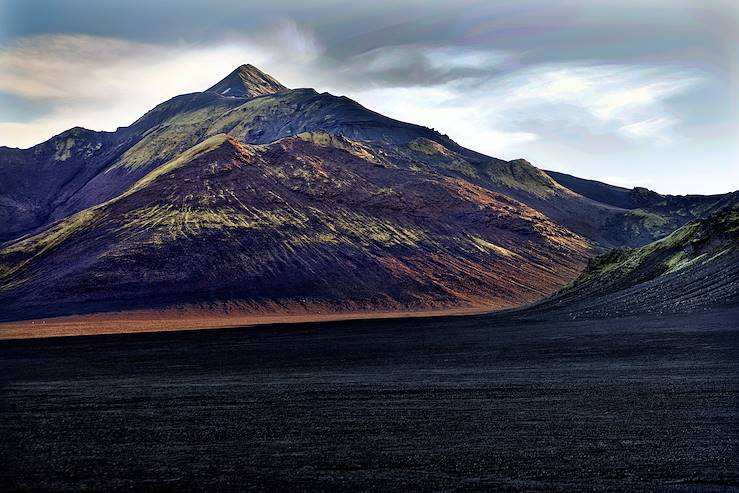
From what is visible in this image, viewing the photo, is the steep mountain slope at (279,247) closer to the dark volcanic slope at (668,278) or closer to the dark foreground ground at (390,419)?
the dark volcanic slope at (668,278)

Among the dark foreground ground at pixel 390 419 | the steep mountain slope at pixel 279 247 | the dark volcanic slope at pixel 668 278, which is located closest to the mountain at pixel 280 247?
the steep mountain slope at pixel 279 247

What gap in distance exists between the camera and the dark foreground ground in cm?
2325

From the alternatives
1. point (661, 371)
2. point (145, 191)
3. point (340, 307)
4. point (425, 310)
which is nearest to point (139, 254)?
point (145, 191)

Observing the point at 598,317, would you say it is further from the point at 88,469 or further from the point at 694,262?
the point at 88,469

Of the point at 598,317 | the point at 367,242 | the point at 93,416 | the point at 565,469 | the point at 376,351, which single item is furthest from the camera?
the point at 367,242

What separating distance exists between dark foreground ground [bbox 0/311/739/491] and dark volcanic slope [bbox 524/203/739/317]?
72.0ft

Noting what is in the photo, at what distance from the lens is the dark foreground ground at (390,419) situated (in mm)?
23250

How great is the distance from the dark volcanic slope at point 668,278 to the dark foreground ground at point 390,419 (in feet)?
72.0

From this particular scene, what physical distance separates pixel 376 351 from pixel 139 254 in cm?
10127

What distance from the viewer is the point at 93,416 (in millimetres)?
34219

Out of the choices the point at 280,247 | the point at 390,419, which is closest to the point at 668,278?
the point at 390,419

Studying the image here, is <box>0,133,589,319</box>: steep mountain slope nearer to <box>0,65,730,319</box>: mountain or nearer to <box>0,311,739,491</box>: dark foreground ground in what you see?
<box>0,65,730,319</box>: mountain

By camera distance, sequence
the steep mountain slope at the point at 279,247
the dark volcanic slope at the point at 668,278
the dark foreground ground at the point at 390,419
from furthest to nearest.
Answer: the steep mountain slope at the point at 279,247
the dark volcanic slope at the point at 668,278
the dark foreground ground at the point at 390,419

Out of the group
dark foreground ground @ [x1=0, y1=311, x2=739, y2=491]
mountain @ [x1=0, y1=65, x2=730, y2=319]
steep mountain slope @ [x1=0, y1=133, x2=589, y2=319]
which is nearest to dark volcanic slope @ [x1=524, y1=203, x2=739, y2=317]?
dark foreground ground @ [x1=0, y1=311, x2=739, y2=491]
